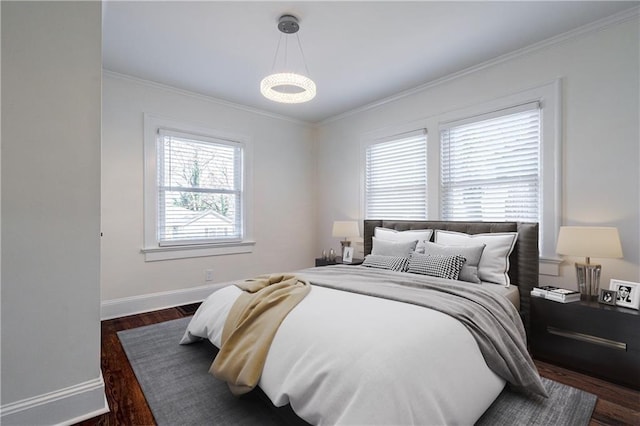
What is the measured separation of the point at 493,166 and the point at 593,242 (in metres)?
1.21

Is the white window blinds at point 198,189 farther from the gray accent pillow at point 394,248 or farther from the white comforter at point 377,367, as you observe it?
the white comforter at point 377,367

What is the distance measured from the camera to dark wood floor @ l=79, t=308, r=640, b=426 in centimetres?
177

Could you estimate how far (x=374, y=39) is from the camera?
283 centimetres

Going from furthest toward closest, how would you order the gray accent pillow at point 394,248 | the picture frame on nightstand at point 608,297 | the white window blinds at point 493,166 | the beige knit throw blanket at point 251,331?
the gray accent pillow at point 394,248 < the white window blinds at point 493,166 < the picture frame on nightstand at point 608,297 < the beige knit throw blanket at point 251,331

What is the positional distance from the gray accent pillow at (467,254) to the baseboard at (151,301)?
291 centimetres

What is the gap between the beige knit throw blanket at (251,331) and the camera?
171cm

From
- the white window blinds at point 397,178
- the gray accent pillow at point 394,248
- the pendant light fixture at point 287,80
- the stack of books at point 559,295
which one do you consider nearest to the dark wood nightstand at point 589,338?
the stack of books at point 559,295

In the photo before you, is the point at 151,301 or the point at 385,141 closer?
the point at 151,301

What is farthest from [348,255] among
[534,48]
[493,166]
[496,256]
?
[534,48]

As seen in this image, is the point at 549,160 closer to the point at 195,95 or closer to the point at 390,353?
the point at 390,353

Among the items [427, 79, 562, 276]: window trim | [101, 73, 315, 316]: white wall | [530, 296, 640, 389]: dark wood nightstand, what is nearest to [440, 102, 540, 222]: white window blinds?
[427, 79, 562, 276]: window trim

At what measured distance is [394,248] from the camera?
3297 mm

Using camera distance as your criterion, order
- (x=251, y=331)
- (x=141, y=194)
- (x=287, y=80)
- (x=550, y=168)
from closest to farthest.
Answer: (x=251, y=331)
(x=287, y=80)
(x=550, y=168)
(x=141, y=194)

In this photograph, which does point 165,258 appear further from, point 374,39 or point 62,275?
point 374,39
